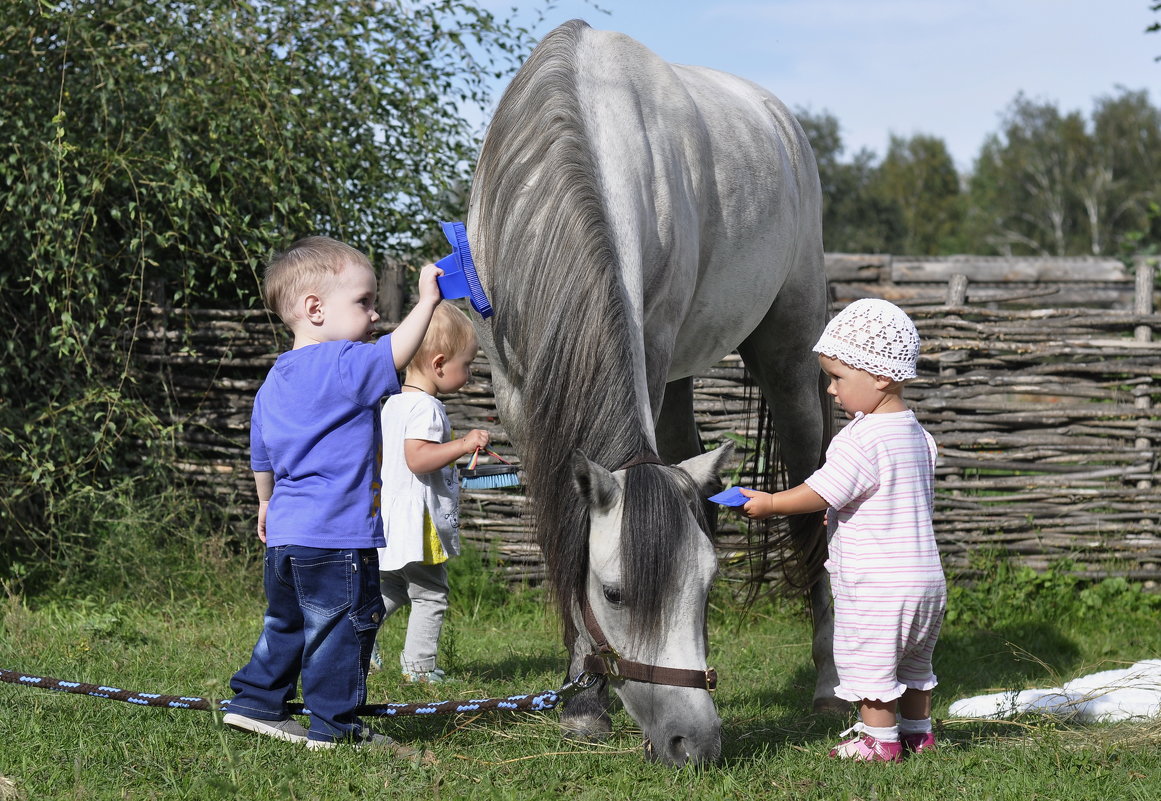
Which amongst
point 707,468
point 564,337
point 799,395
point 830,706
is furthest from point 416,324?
point 799,395

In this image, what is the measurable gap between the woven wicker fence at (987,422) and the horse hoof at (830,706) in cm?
234

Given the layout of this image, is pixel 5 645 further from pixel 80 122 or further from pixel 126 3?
pixel 126 3

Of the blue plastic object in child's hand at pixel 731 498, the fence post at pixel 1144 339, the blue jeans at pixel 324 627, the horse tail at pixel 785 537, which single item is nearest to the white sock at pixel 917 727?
the blue plastic object in child's hand at pixel 731 498

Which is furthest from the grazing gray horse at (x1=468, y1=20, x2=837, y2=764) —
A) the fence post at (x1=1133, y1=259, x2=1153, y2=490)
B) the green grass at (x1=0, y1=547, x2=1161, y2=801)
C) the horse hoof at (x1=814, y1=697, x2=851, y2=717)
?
the fence post at (x1=1133, y1=259, x2=1153, y2=490)

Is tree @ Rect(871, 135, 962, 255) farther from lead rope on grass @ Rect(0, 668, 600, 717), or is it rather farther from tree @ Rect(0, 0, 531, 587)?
lead rope on grass @ Rect(0, 668, 600, 717)

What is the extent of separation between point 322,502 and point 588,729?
1055 mm

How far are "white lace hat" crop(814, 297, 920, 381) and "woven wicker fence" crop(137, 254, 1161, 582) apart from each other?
3.28 m

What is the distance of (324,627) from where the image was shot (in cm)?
298

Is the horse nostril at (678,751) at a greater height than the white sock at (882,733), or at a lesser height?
greater

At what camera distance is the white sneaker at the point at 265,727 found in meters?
3.06

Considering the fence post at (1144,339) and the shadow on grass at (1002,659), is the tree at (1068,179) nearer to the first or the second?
the fence post at (1144,339)

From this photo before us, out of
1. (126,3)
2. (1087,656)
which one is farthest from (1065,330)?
(126,3)

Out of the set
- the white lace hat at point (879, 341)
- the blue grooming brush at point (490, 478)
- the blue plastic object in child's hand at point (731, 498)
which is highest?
the white lace hat at point (879, 341)

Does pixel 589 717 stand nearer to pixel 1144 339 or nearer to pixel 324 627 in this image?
pixel 324 627
